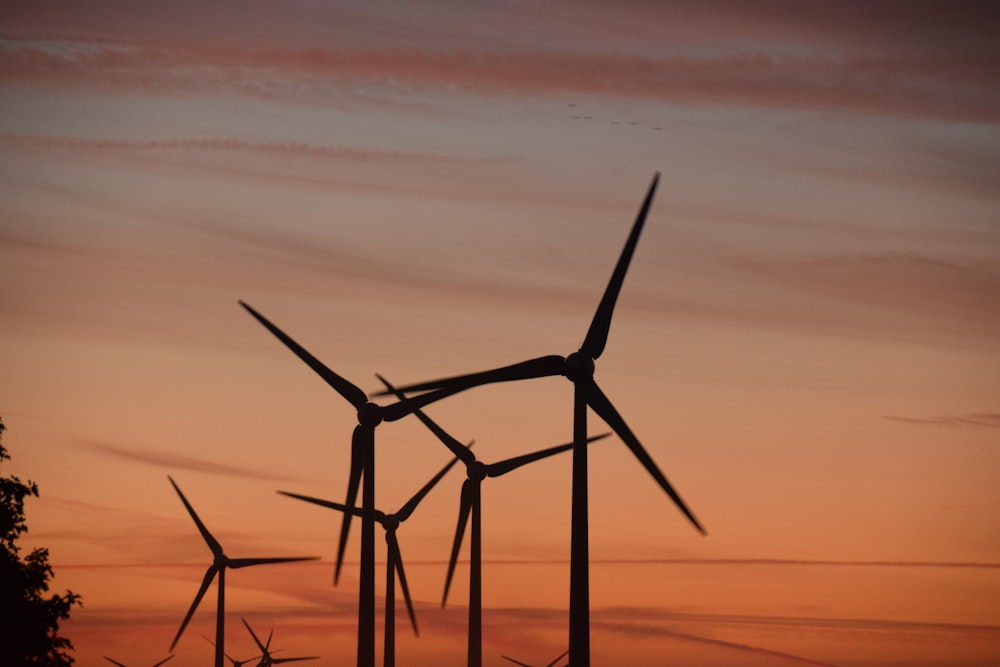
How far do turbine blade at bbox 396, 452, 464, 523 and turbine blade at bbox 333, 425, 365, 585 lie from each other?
1879cm

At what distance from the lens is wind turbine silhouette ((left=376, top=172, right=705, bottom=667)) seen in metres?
71.7

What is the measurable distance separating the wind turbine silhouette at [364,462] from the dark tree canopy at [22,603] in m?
14.1

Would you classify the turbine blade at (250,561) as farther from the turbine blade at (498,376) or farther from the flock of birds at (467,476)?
the turbine blade at (498,376)

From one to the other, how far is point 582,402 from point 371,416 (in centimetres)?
2407

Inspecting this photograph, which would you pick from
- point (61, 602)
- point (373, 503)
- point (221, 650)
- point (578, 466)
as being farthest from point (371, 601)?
point (221, 650)

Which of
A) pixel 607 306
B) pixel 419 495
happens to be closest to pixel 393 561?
pixel 419 495

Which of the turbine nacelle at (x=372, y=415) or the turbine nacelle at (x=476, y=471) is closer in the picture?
the turbine nacelle at (x=372, y=415)

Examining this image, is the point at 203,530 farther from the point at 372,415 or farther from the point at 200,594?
the point at 372,415

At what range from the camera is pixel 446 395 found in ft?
297

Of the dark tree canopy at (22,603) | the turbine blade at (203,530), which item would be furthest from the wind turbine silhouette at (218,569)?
the dark tree canopy at (22,603)

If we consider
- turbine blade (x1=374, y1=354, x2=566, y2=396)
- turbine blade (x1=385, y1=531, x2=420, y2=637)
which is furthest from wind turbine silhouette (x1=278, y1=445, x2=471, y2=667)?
turbine blade (x1=374, y1=354, x2=566, y2=396)

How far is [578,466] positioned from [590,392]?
7.83 metres

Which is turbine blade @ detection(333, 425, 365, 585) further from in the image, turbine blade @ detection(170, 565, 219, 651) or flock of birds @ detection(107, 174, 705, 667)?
turbine blade @ detection(170, 565, 219, 651)

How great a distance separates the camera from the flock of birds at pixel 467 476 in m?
73.6
